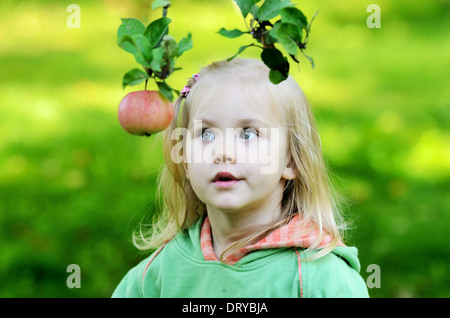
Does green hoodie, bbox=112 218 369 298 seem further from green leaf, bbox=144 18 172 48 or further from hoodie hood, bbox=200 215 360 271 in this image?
green leaf, bbox=144 18 172 48

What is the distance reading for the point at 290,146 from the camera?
1.79 m

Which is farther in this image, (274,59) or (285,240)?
(285,240)

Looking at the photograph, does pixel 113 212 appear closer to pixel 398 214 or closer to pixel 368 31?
pixel 398 214

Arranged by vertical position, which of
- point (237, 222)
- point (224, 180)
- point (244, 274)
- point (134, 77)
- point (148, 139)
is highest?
point (134, 77)

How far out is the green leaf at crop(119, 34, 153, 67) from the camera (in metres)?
1.22

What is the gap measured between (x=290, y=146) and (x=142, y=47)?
0.66 meters

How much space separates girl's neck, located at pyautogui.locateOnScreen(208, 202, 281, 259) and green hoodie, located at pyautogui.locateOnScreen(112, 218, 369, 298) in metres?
0.06

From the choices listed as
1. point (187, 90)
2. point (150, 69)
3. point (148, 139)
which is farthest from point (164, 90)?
point (148, 139)

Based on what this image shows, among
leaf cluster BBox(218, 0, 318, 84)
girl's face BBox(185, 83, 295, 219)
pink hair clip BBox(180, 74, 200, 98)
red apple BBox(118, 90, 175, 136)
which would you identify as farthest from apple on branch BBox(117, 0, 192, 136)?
pink hair clip BBox(180, 74, 200, 98)

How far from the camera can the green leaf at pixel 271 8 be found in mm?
1299

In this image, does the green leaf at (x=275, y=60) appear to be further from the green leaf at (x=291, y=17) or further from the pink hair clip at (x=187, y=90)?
the pink hair clip at (x=187, y=90)

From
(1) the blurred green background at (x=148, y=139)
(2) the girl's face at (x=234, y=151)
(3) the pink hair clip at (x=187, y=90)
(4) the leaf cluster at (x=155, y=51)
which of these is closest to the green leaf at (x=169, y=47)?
(4) the leaf cluster at (x=155, y=51)

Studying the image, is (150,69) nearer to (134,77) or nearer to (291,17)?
(134,77)

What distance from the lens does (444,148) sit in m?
3.61
